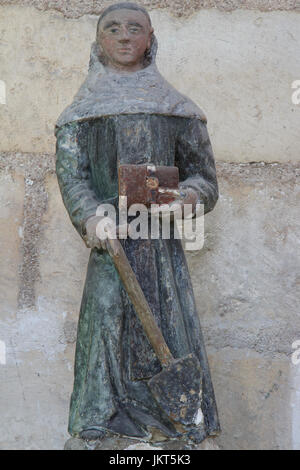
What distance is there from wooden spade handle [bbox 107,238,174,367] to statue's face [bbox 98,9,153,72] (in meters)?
0.44

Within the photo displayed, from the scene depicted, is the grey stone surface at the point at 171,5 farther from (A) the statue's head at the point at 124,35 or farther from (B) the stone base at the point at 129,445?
(B) the stone base at the point at 129,445

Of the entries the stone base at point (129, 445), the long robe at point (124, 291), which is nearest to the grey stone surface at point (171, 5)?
the long robe at point (124, 291)

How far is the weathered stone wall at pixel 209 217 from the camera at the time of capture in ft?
8.29

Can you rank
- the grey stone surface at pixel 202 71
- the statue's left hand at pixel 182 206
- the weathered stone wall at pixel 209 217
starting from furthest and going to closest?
the grey stone surface at pixel 202 71 < the weathered stone wall at pixel 209 217 < the statue's left hand at pixel 182 206

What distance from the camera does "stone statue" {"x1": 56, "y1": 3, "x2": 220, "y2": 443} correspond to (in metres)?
2.05

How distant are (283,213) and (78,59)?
2.31 feet

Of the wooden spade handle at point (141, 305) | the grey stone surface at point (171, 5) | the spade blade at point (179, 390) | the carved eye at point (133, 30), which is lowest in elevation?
the spade blade at point (179, 390)

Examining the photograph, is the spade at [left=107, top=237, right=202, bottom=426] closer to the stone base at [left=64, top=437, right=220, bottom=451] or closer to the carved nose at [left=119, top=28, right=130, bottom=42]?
the stone base at [left=64, top=437, right=220, bottom=451]

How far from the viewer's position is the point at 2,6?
2754 mm

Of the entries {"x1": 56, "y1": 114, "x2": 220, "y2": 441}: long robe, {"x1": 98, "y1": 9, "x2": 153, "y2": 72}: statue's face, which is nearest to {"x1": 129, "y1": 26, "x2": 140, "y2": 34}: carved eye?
{"x1": 98, "y1": 9, "x2": 153, "y2": 72}: statue's face

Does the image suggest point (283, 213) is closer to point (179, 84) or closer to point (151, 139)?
point (179, 84)

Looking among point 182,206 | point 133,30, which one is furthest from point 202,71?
point 182,206

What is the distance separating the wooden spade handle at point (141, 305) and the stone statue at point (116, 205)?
0.06 m

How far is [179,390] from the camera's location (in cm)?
198
